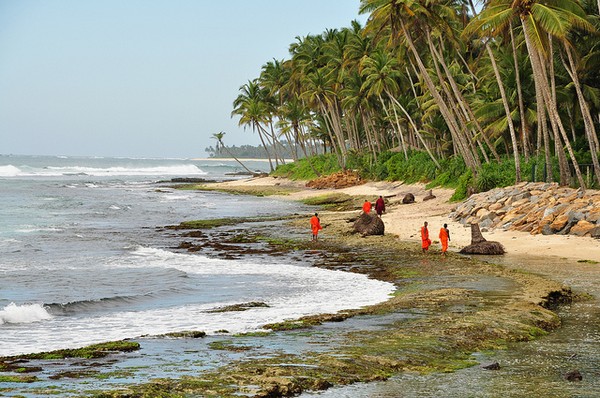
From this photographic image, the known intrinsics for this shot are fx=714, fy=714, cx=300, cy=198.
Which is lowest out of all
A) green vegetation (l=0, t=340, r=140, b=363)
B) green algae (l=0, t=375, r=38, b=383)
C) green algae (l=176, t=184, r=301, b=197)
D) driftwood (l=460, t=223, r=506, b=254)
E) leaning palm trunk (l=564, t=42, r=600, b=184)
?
driftwood (l=460, t=223, r=506, b=254)

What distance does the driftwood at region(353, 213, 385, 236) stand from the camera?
88.6 feet

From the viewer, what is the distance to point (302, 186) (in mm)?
68500

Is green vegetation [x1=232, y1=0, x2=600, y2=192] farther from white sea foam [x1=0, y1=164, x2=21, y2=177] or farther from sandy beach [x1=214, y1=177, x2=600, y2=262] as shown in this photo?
white sea foam [x1=0, y1=164, x2=21, y2=177]

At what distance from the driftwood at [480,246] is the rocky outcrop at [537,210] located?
295cm

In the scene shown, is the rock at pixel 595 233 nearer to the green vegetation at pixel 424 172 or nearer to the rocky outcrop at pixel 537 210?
the rocky outcrop at pixel 537 210

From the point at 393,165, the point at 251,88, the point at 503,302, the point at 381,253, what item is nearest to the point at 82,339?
the point at 503,302

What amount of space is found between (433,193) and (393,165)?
15214 mm

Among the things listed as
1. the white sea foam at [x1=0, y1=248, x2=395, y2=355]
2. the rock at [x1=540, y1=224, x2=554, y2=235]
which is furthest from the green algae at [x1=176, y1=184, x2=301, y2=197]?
the white sea foam at [x1=0, y1=248, x2=395, y2=355]

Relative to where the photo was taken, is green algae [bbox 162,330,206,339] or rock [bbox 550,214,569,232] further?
rock [bbox 550,214,569,232]

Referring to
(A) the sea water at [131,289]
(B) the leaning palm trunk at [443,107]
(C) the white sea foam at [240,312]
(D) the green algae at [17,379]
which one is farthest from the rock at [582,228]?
(D) the green algae at [17,379]

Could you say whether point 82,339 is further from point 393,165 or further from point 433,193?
point 393,165

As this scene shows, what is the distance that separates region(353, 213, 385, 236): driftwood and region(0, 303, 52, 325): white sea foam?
14.8m

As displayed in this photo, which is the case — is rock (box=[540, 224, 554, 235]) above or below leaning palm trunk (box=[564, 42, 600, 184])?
below

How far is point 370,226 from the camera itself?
2709 centimetres
